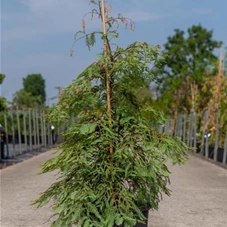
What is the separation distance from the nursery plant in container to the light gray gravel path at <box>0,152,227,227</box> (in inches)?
76.4

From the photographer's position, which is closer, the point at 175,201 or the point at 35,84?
the point at 175,201

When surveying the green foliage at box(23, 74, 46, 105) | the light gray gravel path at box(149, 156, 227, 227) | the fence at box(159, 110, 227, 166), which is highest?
the green foliage at box(23, 74, 46, 105)

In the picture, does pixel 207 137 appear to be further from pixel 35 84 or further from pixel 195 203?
pixel 35 84

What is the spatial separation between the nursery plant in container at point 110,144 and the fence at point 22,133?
11.3 m

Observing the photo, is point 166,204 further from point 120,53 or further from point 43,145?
point 43,145

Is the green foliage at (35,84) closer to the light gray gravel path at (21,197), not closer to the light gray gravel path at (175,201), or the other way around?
the light gray gravel path at (21,197)

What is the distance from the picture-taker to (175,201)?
7496mm

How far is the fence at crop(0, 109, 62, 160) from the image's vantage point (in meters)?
16.2

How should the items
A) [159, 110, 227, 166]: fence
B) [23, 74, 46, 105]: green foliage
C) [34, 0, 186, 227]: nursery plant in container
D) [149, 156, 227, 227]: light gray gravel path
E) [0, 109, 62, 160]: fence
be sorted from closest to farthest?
1. [34, 0, 186, 227]: nursery plant in container
2. [149, 156, 227, 227]: light gray gravel path
3. [159, 110, 227, 166]: fence
4. [0, 109, 62, 160]: fence
5. [23, 74, 46, 105]: green foliage

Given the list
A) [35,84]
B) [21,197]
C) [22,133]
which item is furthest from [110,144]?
[35,84]

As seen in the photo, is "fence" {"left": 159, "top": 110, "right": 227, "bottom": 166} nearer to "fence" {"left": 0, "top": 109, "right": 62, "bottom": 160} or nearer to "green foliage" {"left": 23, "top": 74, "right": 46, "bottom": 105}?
"fence" {"left": 0, "top": 109, "right": 62, "bottom": 160}

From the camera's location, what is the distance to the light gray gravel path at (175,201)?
5.98 m

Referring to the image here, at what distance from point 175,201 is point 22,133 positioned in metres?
13.2

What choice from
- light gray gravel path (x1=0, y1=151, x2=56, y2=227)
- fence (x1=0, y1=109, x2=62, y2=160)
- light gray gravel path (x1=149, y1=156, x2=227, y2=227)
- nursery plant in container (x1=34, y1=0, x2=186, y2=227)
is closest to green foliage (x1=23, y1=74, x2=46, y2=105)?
fence (x1=0, y1=109, x2=62, y2=160)
